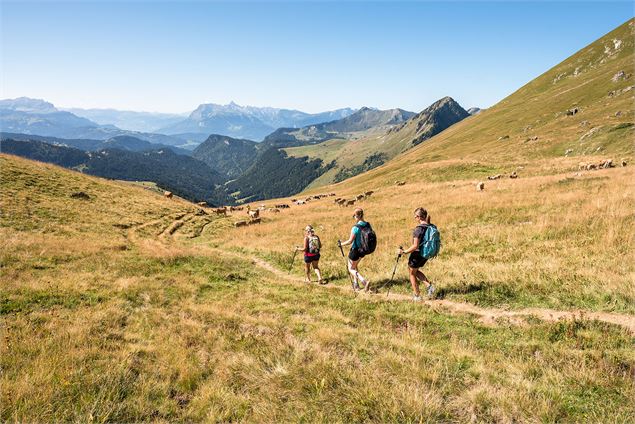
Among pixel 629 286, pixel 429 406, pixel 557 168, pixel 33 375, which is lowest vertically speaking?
pixel 33 375

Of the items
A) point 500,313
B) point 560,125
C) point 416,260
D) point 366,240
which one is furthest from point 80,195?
point 560,125

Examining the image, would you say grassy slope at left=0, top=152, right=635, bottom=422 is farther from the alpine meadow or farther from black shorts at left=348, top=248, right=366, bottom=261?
black shorts at left=348, top=248, right=366, bottom=261

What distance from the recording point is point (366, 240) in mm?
12805

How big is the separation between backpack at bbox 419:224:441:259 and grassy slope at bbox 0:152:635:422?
1.78m

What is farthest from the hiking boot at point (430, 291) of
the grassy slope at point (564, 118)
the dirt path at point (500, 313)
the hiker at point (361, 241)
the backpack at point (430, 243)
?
the grassy slope at point (564, 118)

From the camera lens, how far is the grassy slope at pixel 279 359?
520 centimetres

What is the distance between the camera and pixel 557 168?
39.8 meters

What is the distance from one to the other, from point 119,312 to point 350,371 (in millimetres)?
8130

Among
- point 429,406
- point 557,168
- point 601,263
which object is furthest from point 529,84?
point 429,406

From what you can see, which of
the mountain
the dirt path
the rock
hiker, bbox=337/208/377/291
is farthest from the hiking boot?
the rock

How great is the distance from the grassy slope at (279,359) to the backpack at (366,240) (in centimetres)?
218

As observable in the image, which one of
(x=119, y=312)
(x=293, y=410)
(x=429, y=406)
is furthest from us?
(x=119, y=312)

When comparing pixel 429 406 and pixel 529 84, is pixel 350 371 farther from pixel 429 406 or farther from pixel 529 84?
pixel 529 84

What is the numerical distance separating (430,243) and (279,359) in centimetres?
621
